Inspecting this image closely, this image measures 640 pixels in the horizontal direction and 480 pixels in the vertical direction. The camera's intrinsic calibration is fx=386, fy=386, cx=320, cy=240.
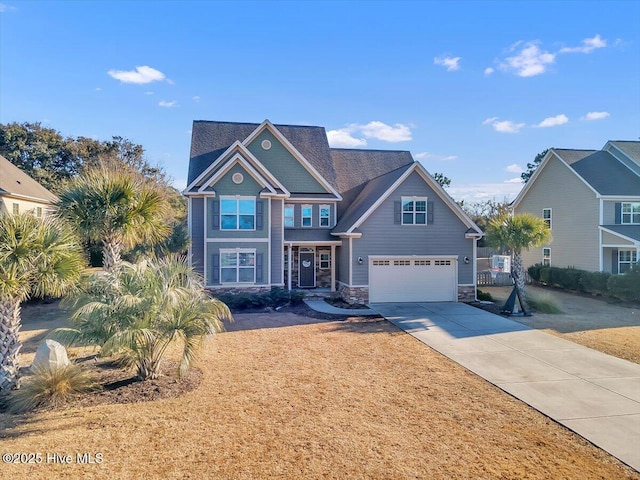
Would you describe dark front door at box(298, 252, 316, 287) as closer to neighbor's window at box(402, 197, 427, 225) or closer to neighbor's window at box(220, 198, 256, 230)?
neighbor's window at box(220, 198, 256, 230)

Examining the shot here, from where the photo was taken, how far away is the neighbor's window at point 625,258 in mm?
22445

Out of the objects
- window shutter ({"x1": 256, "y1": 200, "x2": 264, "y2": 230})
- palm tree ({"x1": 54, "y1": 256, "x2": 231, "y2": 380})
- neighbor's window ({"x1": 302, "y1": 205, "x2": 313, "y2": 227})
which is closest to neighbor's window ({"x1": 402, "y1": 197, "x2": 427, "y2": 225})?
neighbor's window ({"x1": 302, "y1": 205, "x2": 313, "y2": 227})

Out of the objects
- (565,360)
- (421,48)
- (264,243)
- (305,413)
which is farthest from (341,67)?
(305,413)

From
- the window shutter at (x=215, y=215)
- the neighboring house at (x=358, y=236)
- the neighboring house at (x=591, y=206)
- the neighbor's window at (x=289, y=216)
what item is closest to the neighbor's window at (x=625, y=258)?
the neighboring house at (x=591, y=206)

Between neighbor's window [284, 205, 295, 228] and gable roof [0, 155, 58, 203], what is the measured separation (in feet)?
45.1

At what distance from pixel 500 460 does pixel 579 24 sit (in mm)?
15597

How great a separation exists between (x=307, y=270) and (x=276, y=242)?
10.2 feet

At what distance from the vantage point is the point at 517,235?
16.5 m

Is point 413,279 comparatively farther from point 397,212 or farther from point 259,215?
point 259,215

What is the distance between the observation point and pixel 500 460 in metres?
5.28

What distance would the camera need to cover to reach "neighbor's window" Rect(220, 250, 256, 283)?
18.2 m

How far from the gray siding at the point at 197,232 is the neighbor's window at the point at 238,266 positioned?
3.49 ft

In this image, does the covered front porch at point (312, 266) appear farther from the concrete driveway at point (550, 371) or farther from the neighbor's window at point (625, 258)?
the neighbor's window at point (625, 258)

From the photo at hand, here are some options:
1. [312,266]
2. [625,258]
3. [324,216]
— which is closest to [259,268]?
[312,266]
